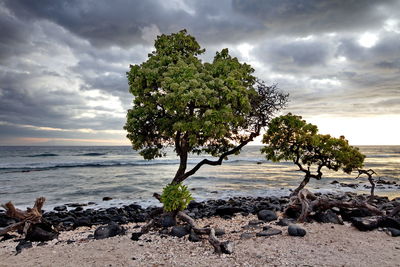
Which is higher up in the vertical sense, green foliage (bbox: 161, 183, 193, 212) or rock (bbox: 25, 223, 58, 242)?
green foliage (bbox: 161, 183, 193, 212)

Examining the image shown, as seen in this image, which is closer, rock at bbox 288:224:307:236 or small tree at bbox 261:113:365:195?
rock at bbox 288:224:307:236

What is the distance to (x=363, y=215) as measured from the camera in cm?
1255

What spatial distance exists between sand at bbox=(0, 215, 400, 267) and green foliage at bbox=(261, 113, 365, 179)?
627 centimetres

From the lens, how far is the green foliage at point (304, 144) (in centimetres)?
1617

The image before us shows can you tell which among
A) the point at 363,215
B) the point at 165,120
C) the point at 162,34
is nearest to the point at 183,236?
the point at 165,120

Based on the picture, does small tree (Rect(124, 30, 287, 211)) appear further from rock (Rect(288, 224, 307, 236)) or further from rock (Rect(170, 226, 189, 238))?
rock (Rect(288, 224, 307, 236))

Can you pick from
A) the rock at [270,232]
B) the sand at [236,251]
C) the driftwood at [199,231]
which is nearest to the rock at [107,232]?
the sand at [236,251]

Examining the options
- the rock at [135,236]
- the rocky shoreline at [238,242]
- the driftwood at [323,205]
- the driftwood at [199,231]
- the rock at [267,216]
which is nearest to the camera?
the rocky shoreline at [238,242]

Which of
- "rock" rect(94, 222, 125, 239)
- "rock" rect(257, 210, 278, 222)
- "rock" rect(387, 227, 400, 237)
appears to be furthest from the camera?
"rock" rect(257, 210, 278, 222)

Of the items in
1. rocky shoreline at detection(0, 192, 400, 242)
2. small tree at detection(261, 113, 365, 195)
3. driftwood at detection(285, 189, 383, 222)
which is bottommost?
rocky shoreline at detection(0, 192, 400, 242)

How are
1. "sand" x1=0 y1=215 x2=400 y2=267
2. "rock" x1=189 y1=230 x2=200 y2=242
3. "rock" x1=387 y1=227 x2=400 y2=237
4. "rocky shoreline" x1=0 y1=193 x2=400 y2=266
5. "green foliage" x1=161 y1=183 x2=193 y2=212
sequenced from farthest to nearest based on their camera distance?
"green foliage" x1=161 y1=183 x2=193 y2=212 < "rock" x1=189 y1=230 x2=200 y2=242 < "rock" x1=387 y1=227 x2=400 y2=237 < "rocky shoreline" x1=0 y1=193 x2=400 y2=266 < "sand" x1=0 y1=215 x2=400 y2=267

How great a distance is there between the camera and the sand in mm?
8055

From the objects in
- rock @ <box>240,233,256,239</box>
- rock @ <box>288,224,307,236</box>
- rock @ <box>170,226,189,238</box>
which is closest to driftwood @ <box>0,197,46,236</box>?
rock @ <box>170,226,189,238</box>

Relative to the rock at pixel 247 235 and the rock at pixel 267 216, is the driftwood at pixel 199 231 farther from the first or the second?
the rock at pixel 267 216
